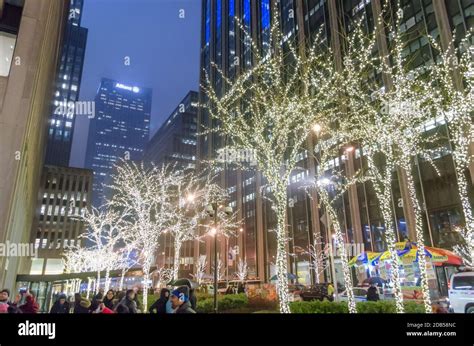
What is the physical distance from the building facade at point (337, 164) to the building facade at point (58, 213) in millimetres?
34180

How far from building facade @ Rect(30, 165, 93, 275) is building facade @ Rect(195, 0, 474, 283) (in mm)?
34180

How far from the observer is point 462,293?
12625 mm

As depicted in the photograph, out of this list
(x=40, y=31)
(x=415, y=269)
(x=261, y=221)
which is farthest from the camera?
(x=261, y=221)

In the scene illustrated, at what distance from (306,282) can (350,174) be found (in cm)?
1663

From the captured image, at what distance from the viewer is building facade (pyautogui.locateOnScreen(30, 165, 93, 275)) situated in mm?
76688

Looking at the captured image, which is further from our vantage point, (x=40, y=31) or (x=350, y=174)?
(x=350, y=174)

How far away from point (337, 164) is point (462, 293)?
29.2 metres

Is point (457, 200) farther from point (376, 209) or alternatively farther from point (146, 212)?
point (146, 212)

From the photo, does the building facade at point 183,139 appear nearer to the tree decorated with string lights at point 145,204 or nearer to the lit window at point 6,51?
the tree decorated with string lights at point 145,204

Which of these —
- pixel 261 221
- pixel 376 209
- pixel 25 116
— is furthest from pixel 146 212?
pixel 261 221

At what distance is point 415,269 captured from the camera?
19.5 m

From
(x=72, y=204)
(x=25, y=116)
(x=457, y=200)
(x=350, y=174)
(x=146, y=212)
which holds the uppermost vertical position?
(x=72, y=204)

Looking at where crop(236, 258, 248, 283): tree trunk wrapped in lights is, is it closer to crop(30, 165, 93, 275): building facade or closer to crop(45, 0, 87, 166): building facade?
crop(30, 165, 93, 275): building facade
